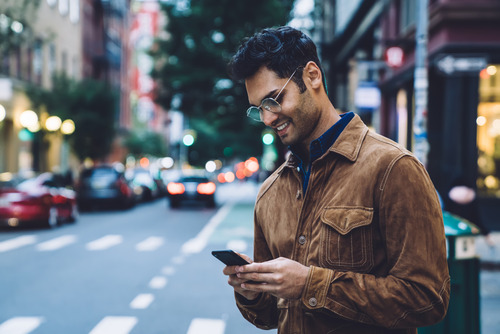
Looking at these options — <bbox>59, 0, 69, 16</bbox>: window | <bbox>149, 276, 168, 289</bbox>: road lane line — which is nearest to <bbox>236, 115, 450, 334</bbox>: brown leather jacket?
<bbox>149, 276, 168, 289</bbox>: road lane line

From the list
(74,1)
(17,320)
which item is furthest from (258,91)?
(74,1)

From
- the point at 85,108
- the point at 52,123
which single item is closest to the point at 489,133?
the point at 52,123

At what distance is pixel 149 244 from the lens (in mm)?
13719

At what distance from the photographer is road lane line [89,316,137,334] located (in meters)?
6.31

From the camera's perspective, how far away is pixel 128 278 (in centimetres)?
938

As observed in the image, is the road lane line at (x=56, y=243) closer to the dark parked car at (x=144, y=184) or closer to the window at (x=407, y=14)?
the window at (x=407, y=14)

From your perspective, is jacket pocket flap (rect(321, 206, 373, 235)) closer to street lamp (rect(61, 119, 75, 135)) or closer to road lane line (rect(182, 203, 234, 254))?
road lane line (rect(182, 203, 234, 254))

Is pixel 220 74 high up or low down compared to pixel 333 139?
up

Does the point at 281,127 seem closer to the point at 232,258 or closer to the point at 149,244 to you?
the point at 232,258

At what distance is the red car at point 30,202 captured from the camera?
16.0 metres

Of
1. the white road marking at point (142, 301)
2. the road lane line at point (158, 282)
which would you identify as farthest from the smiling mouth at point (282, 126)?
the road lane line at point (158, 282)

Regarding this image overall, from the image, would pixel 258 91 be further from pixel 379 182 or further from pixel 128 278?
pixel 128 278

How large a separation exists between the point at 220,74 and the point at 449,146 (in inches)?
571

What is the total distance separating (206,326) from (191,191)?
2050 centimetres
